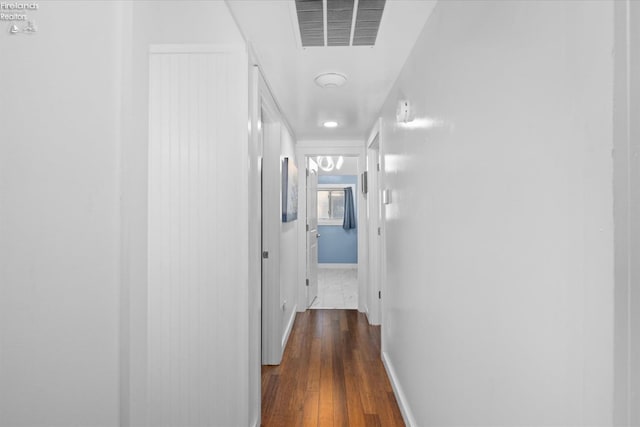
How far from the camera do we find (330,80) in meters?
2.31

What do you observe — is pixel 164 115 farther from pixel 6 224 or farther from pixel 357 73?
pixel 357 73

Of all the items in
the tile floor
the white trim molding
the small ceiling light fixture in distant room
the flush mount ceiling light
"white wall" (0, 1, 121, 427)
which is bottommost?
the tile floor

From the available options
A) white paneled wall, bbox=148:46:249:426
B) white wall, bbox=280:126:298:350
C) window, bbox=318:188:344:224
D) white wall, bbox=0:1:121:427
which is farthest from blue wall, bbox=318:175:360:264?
white wall, bbox=0:1:121:427

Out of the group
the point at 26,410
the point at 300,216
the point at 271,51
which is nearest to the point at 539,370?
the point at 26,410

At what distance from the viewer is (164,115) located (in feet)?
5.03

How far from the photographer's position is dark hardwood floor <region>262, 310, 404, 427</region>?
205 cm

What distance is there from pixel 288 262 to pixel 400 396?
175 centimetres

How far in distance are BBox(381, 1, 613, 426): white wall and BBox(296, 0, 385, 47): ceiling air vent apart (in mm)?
289

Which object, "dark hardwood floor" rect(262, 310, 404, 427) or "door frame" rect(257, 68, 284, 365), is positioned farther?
"door frame" rect(257, 68, 284, 365)

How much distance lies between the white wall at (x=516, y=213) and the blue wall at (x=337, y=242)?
20.4ft

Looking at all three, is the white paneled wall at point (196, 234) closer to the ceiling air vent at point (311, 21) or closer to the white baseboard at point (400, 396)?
the ceiling air vent at point (311, 21)

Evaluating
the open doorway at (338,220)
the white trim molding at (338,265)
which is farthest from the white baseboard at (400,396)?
the white trim molding at (338,265)

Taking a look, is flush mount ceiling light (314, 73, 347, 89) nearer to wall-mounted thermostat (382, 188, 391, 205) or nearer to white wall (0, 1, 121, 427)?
wall-mounted thermostat (382, 188, 391, 205)

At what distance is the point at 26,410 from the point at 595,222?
3.60ft
